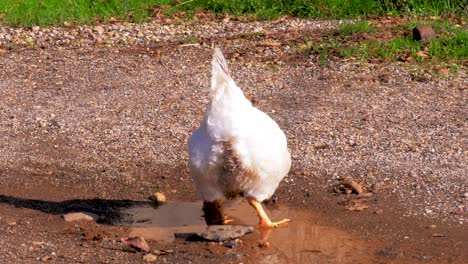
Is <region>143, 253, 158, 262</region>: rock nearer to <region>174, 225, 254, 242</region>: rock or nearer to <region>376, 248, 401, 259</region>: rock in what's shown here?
<region>174, 225, 254, 242</region>: rock

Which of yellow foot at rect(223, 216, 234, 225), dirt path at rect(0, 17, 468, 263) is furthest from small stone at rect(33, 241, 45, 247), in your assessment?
yellow foot at rect(223, 216, 234, 225)

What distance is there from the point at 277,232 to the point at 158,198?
107cm

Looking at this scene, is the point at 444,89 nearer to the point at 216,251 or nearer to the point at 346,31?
the point at 346,31

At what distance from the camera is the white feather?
5895mm

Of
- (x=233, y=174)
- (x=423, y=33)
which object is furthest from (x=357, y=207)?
(x=423, y=33)

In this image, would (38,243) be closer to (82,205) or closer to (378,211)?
(82,205)

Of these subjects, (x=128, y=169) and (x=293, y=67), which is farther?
(x=293, y=67)

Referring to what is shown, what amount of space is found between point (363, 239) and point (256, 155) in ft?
2.89

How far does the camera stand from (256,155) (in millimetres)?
6035

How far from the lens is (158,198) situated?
686 cm

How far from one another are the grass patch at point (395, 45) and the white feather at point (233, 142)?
418cm

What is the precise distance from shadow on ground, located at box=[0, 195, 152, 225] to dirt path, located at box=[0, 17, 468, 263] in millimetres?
15

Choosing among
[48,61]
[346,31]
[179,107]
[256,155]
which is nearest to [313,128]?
[179,107]

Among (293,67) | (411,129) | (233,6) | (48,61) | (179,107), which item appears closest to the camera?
(411,129)
